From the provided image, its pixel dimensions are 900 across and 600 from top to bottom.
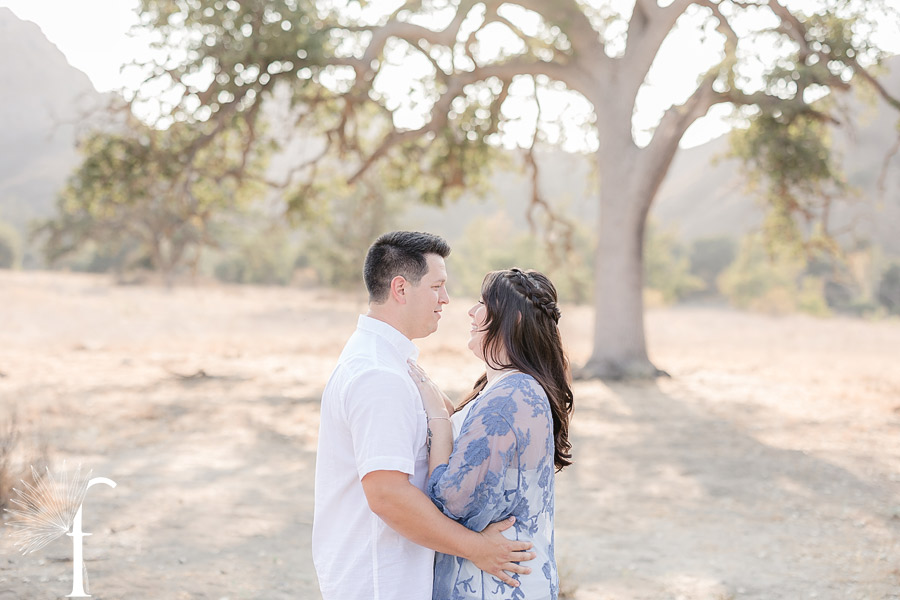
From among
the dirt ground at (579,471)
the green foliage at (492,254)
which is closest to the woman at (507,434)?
the dirt ground at (579,471)

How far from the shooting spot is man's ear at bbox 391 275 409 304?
2371 millimetres

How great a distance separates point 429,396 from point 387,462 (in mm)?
289

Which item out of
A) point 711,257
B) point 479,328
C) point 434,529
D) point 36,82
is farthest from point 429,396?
point 711,257

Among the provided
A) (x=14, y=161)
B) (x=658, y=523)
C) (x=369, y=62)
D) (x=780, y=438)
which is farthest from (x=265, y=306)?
(x=14, y=161)

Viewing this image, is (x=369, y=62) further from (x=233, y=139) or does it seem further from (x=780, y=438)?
(x=780, y=438)

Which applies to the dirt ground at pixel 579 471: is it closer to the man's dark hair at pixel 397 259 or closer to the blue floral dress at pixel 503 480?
the blue floral dress at pixel 503 480

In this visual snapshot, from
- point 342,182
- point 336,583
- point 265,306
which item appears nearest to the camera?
point 336,583

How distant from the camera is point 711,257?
7450cm

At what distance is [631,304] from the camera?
46.8 ft

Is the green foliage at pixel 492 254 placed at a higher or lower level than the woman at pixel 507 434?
higher

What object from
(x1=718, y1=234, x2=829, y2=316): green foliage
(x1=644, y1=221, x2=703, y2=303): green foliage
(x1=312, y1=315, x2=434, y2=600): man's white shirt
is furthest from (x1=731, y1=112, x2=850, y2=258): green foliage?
Result: (x1=644, y1=221, x2=703, y2=303): green foliage

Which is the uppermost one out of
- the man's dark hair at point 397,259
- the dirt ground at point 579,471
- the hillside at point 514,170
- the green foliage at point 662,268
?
the hillside at point 514,170

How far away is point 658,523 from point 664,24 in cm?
1035

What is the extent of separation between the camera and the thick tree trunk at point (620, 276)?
14070 mm
